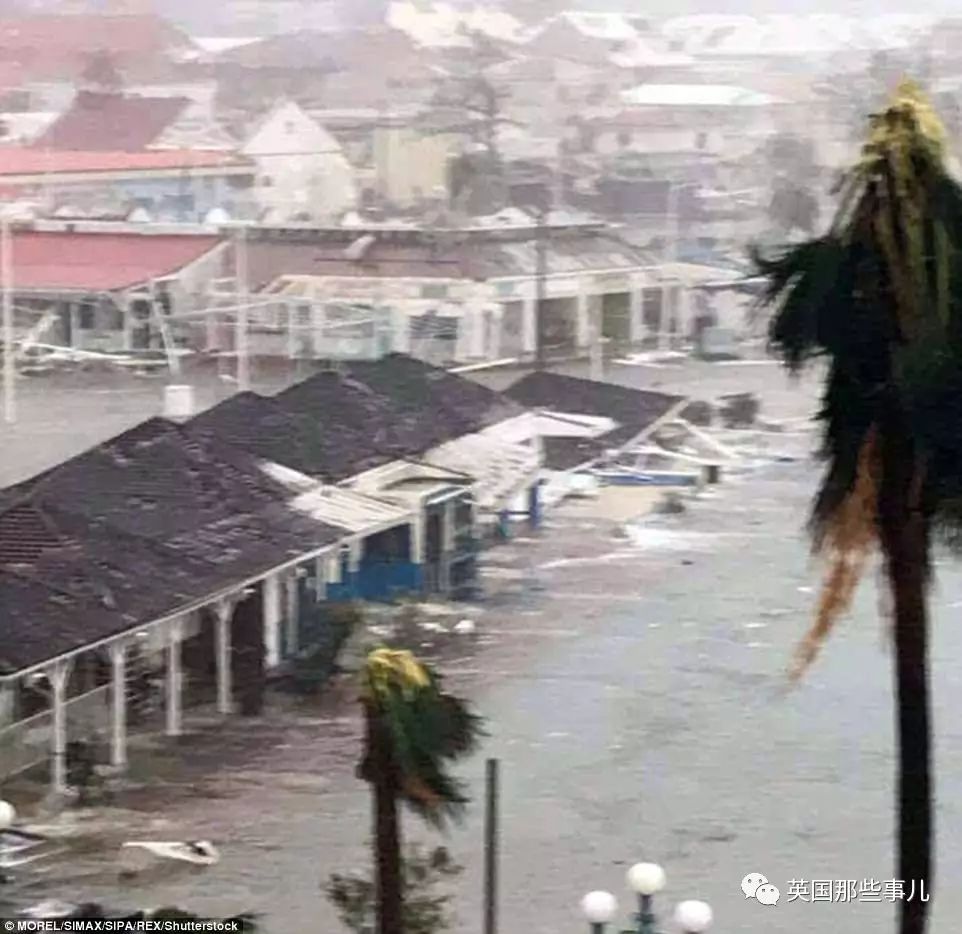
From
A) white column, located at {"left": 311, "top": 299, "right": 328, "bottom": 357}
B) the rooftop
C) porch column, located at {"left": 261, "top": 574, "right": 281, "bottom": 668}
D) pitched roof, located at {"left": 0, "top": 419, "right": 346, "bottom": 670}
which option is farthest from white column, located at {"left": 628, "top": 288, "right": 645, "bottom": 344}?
porch column, located at {"left": 261, "top": 574, "right": 281, "bottom": 668}

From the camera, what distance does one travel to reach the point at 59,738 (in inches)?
99.6

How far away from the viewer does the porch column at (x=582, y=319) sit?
142 inches

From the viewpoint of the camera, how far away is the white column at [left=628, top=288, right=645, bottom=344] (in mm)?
3652

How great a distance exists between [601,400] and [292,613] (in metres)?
0.88

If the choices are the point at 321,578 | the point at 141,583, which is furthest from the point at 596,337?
the point at 141,583

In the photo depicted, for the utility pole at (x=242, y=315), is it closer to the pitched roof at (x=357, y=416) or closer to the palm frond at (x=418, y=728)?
the pitched roof at (x=357, y=416)

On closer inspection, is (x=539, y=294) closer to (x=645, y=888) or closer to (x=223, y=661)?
(x=223, y=661)

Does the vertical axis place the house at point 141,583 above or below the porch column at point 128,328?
below

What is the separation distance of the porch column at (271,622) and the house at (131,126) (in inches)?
48.7

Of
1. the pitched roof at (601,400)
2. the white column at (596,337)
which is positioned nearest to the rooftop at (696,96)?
the white column at (596,337)

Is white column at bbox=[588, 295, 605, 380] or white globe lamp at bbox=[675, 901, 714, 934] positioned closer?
white globe lamp at bbox=[675, 901, 714, 934]

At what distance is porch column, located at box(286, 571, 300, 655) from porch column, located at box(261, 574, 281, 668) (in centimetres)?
2

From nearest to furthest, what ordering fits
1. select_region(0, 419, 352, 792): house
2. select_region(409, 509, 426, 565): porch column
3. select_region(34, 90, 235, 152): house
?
select_region(0, 419, 352, 792): house, select_region(409, 509, 426, 565): porch column, select_region(34, 90, 235, 152): house

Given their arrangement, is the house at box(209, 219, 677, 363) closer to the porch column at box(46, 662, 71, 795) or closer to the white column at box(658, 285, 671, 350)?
the white column at box(658, 285, 671, 350)
